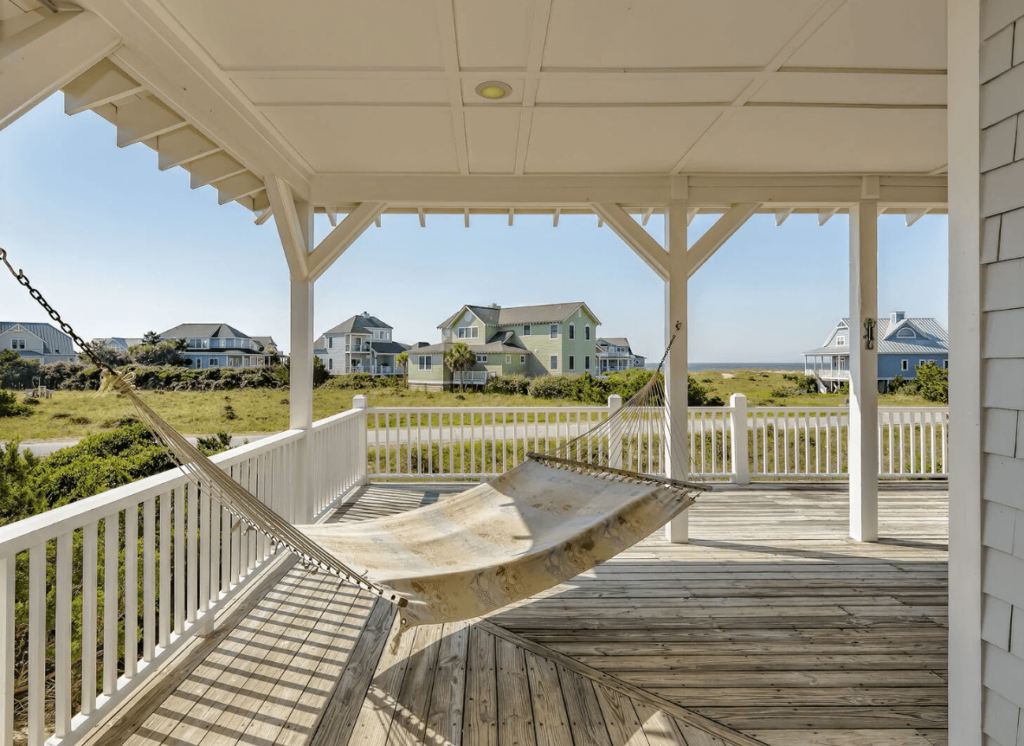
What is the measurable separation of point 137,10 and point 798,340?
20031 millimetres

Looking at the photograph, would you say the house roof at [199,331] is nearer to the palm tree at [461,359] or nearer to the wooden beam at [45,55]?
the palm tree at [461,359]

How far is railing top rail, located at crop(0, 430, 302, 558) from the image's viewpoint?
142 cm

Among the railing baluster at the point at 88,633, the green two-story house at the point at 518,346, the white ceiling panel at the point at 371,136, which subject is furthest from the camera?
the green two-story house at the point at 518,346

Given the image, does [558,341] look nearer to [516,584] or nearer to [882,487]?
[882,487]

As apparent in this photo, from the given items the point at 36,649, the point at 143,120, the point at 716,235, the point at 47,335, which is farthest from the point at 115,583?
the point at 47,335

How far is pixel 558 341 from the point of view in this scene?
1659cm

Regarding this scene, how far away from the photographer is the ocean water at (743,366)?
1430 centimetres

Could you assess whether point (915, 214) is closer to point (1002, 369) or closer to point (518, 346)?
point (1002, 369)

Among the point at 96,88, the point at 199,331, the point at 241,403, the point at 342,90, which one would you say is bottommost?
the point at 241,403

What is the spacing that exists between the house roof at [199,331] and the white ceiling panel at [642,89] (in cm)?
1565

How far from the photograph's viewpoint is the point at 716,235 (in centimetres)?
379

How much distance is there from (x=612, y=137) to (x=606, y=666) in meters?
2.50

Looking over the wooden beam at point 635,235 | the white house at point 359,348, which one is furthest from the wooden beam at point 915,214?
the white house at point 359,348

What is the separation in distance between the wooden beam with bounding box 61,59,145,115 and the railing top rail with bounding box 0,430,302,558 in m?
1.46
